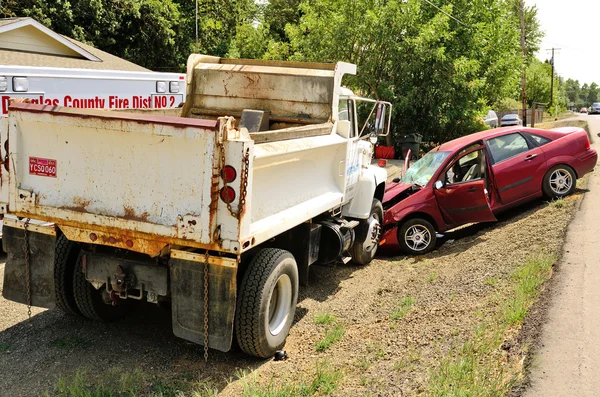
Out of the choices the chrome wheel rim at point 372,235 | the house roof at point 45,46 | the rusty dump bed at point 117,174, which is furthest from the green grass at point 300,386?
the house roof at point 45,46

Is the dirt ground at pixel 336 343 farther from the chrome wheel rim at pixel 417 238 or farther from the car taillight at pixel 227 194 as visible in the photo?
the car taillight at pixel 227 194

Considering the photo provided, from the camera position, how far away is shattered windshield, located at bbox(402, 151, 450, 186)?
9.96 meters

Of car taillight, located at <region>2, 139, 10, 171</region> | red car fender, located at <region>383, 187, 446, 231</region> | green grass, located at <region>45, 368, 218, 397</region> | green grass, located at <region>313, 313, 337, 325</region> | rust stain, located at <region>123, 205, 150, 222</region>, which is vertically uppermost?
car taillight, located at <region>2, 139, 10, 171</region>

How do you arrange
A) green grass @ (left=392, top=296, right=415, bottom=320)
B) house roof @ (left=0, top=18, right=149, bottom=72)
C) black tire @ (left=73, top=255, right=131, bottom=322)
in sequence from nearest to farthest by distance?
1. black tire @ (left=73, top=255, right=131, bottom=322)
2. green grass @ (left=392, top=296, right=415, bottom=320)
3. house roof @ (left=0, top=18, right=149, bottom=72)

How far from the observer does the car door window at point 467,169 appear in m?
10.1

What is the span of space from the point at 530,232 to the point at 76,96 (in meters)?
7.54

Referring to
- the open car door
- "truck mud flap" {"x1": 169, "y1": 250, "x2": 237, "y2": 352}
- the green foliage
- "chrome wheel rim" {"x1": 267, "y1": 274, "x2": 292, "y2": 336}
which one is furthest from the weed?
the green foliage

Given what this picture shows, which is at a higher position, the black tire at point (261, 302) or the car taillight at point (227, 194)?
the car taillight at point (227, 194)

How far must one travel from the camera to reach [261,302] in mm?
5301

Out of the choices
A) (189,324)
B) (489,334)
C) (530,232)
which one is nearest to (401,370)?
(489,334)

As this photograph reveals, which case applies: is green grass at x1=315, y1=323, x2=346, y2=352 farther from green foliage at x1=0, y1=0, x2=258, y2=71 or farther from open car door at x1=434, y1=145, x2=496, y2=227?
green foliage at x1=0, y1=0, x2=258, y2=71

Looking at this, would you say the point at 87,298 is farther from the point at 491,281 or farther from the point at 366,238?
the point at 491,281

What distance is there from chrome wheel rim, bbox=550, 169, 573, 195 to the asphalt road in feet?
8.52

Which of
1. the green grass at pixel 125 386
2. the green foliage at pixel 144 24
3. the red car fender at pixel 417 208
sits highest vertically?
the green foliage at pixel 144 24
